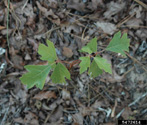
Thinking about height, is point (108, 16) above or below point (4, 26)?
above

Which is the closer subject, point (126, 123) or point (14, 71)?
point (14, 71)

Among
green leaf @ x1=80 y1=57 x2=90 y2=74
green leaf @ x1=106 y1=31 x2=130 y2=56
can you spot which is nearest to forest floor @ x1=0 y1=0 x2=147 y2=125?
green leaf @ x1=106 y1=31 x2=130 y2=56

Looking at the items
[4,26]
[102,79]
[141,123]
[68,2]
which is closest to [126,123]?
[141,123]

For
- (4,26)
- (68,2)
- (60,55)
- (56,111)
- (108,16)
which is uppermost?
(68,2)

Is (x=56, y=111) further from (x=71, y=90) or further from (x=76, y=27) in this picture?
(x=76, y=27)

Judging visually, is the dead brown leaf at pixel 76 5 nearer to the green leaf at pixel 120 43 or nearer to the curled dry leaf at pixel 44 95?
the green leaf at pixel 120 43

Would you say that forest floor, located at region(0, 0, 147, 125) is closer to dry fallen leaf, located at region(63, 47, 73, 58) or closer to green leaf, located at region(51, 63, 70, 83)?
dry fallen leaf, located at region(63, 47, 73, 58)

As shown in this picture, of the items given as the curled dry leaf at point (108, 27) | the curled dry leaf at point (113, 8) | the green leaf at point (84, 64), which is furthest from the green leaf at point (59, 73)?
the curled dry leaf at point (113, 8)
